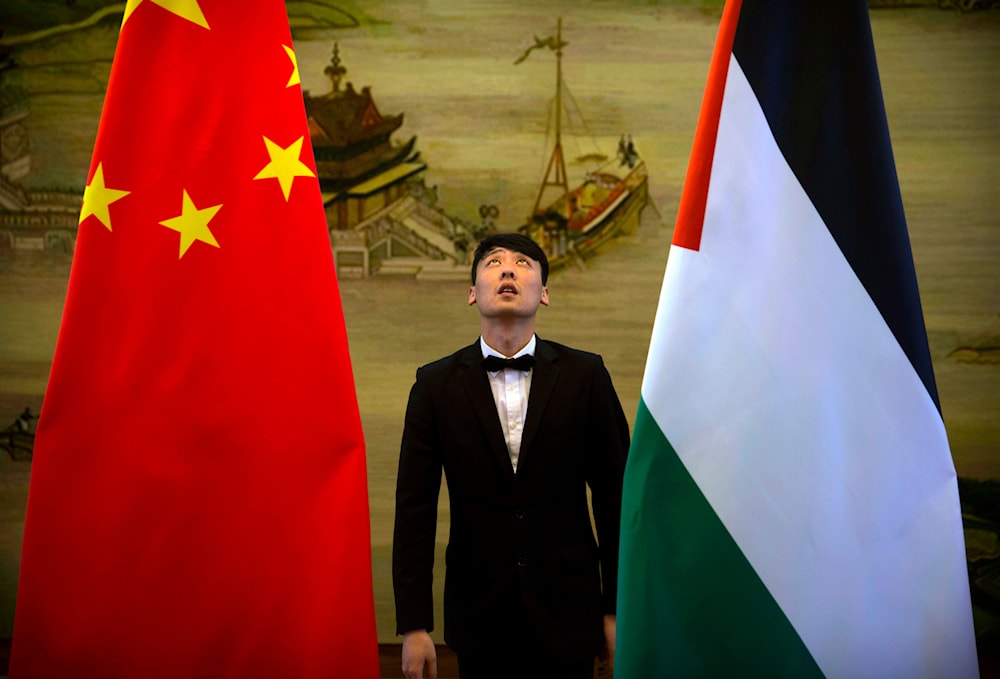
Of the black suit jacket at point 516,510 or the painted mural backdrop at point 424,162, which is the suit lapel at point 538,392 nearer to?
the black suit jacket at point 516,510

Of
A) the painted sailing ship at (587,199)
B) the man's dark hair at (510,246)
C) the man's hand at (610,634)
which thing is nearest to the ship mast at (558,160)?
the painted sailing ship at (587,199)

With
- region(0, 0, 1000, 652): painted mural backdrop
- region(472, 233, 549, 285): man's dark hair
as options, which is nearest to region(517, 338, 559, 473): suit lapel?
region(472, 233, 549, 285): man's dark hair

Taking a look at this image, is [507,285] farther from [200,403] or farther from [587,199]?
[587,199]

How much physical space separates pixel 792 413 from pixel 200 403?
0.89 meters

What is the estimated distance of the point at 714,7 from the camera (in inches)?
140

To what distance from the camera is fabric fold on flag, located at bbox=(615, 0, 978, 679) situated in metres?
1.24

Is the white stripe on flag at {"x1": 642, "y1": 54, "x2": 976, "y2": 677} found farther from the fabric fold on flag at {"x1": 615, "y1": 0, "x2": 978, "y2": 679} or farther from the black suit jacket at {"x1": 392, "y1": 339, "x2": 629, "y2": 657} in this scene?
the black suit jacket at {"x1": 392, "y1": 339, "x2": 629, "y2": 657}

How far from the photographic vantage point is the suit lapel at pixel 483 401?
173 cm

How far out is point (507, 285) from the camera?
5.83ft

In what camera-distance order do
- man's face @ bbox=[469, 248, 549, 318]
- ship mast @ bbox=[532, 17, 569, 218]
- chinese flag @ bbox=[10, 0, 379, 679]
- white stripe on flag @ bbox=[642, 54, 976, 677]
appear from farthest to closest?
ship mast @ bbox=[532, 17, 569, 218]
man's face @ bbox=[469, 248, 549, 318]
chinese flag @ bbox=[10, 0, 379, 679]
white stripe on flag @ bbox=[642, 54, 976, 677]

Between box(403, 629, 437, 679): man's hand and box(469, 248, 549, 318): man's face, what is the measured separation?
2.05 ft

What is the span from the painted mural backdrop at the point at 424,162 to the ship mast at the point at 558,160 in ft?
0.04

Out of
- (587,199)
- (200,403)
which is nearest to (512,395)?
(200,403)

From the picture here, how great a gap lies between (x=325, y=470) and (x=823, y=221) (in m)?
0.84
